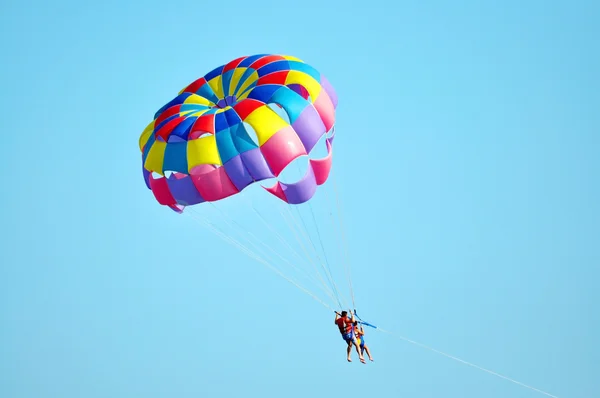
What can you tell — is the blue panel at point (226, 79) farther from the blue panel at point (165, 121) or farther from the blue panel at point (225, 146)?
the blue panel at point (225, 146)

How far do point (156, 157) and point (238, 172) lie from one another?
1855mm

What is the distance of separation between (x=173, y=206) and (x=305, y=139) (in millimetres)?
3291

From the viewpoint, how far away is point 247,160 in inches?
896

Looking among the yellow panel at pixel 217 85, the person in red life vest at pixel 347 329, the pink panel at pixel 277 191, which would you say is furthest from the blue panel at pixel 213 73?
the person in red life vest at pixel 347 329

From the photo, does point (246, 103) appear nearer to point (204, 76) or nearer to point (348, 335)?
point (204, 76)

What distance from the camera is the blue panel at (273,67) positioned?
79.3 ft

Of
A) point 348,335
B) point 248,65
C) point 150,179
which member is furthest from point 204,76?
point 348,335

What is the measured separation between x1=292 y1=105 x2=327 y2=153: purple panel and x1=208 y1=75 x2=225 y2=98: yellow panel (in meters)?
2.29

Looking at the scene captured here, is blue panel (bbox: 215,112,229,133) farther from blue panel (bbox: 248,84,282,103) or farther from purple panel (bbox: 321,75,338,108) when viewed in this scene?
purple panel (bbox: 321,75,338,108)

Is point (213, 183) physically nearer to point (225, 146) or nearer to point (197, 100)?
point (225, 146)

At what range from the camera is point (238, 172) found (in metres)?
22.9

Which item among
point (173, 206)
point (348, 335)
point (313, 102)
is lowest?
point (348, 335)

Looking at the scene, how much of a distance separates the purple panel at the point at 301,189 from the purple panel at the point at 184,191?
1.73 metres

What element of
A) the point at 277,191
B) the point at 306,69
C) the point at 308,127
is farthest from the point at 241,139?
the point at 306,69
